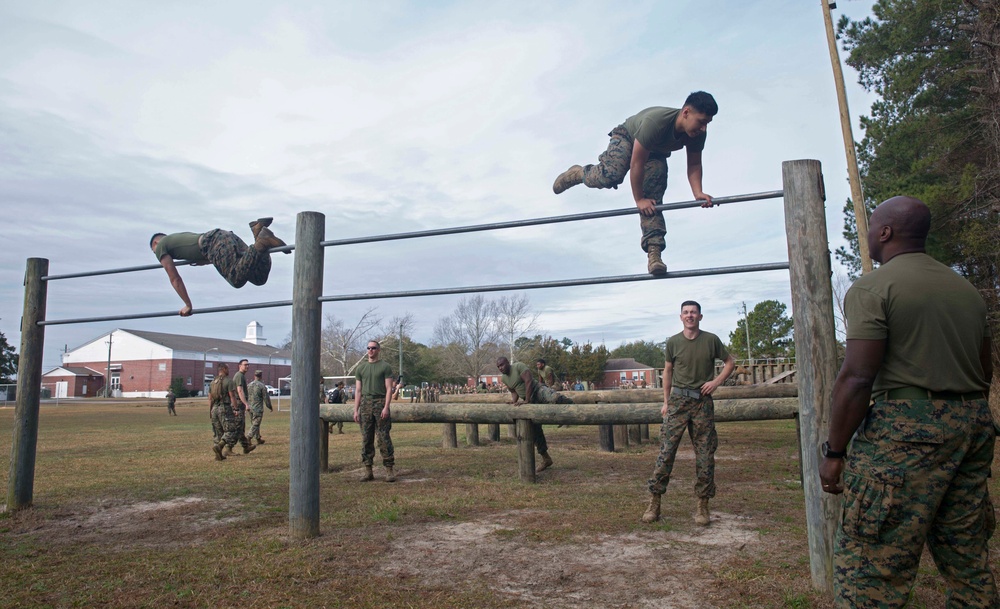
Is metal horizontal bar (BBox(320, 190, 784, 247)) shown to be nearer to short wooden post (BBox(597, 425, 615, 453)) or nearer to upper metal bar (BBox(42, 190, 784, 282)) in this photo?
upper metal bar (BBox(42, 190, 784, 282))

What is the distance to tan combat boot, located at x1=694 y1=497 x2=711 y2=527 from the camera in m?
5.45

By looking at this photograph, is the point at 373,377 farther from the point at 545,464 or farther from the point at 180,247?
the point at 180,247

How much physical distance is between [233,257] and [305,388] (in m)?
1.35

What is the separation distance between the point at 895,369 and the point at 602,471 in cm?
689

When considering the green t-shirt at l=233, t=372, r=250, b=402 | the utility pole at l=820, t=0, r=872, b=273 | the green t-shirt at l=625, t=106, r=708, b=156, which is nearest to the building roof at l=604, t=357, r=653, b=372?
the utility pole at l=820, t=0, r=872, b=273

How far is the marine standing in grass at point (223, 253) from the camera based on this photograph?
5348 millimetres

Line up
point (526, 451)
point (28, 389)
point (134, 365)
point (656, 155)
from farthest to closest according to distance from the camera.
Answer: point (134, 365)
point (526, 451)
point (28, 389)
point (656, 155)

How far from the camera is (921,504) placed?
2.32 m

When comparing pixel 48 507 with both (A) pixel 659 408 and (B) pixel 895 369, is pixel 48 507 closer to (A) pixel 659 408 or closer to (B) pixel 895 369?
(A) pixel 659 408

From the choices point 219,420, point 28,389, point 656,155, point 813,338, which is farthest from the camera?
point 219,420

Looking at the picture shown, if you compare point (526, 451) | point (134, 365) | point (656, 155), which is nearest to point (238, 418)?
point (526, 451)

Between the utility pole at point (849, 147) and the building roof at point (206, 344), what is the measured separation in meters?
68.7

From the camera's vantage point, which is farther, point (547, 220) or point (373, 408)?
point (373, 408)

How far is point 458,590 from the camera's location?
3.76 metres
